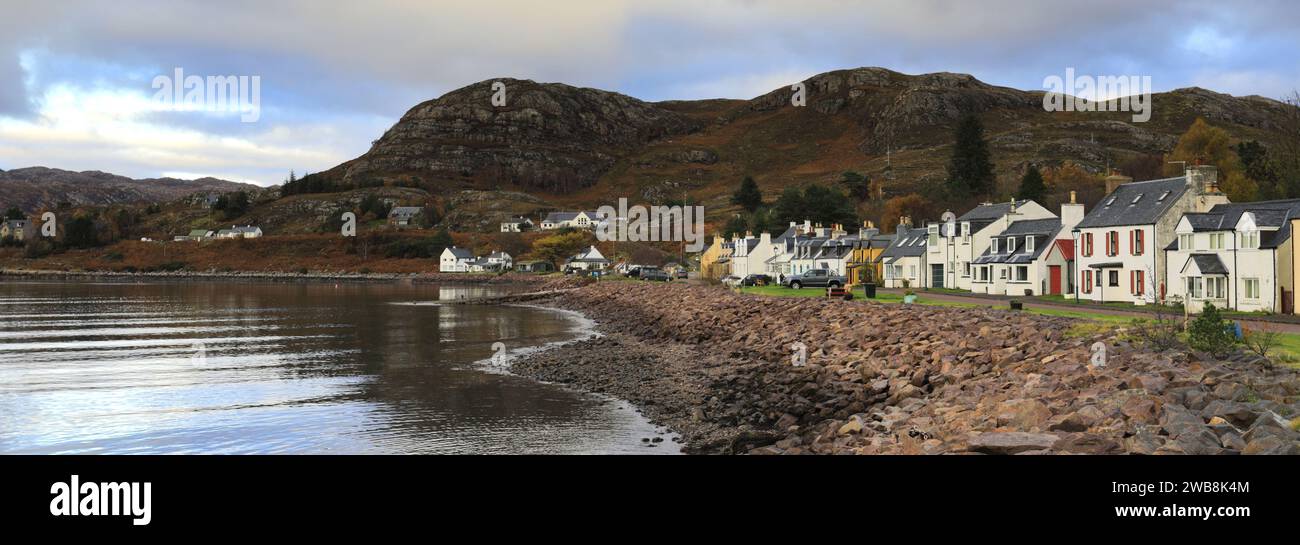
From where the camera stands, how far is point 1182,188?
4897 cm

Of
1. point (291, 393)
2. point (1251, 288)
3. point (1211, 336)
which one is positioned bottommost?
point (291, 393)

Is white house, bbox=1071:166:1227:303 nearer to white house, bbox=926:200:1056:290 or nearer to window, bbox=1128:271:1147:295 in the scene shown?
window, bbox=1128:271:1147:295

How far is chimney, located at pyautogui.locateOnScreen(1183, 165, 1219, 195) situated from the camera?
48312mm

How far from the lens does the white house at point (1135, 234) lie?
48406 mm

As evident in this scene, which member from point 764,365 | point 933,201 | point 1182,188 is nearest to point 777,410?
point 764,365

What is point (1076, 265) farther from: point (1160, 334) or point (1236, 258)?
point (1160, 334)

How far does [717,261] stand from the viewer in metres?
120

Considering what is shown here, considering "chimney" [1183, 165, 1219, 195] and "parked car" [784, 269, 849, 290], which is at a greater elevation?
"chimney" [1183, 165, 1219, 195]

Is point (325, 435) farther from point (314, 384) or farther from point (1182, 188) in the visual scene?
point (1182, 188)

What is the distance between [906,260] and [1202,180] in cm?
3221

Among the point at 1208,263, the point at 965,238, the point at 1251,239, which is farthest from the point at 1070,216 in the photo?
the point at 1251,239

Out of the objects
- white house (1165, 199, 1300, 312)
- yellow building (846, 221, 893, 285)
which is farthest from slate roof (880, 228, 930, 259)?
white house (1165, 199, 1300, 312)

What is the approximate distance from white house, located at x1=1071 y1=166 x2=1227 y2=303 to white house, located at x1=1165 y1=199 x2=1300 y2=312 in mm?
1756
